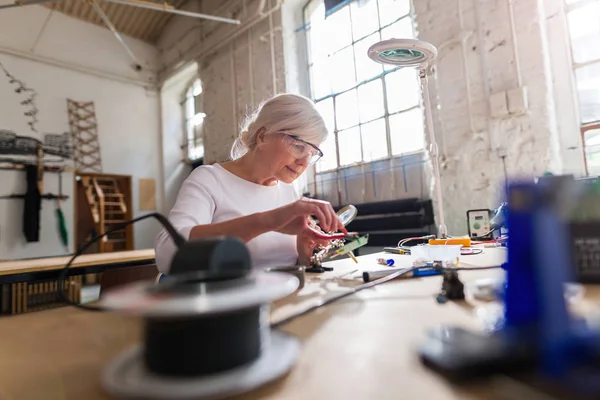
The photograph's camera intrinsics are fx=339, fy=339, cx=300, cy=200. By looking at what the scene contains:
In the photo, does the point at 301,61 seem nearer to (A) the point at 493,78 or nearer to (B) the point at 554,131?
(A) the point at 493,78

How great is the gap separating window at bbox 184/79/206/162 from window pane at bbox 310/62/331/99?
253 centimetres

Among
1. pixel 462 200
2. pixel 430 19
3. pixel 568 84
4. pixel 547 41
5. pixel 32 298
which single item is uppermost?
pixel 430 19

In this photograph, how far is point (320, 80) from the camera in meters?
3.93

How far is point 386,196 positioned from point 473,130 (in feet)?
3.34

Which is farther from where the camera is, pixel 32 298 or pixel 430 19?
pixel 430 19

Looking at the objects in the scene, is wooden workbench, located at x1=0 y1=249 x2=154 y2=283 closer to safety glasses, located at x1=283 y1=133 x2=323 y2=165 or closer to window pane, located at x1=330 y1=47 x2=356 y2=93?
safety glasses, located at x1=283 y1=133 x2=323 y2=165

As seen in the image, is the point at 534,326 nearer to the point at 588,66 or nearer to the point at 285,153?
the point at 285,153

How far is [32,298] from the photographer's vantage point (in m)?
2.10

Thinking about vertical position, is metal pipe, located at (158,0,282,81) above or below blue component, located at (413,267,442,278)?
above

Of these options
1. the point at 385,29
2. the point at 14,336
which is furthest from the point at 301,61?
the point at 14,336

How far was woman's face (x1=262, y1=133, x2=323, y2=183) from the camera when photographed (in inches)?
46.7

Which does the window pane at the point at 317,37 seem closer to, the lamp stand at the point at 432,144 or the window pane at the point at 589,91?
the window pane at the point at 589,91

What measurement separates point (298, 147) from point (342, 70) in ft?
9.24

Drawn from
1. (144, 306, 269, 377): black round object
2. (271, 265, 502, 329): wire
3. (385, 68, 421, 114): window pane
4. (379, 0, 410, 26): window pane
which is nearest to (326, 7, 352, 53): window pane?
(379, 0, 410, 26): window pane
